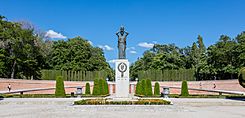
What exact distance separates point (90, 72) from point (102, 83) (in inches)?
1005

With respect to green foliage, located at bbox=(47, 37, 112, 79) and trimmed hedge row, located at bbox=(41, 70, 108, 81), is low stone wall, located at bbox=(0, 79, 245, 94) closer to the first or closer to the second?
trimmed hedge row, located at bbox=(41, 70, 108, 81)

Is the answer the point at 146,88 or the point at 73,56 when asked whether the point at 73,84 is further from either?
the point at 146,88

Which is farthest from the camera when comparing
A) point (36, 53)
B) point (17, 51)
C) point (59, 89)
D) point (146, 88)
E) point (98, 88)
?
point (36, 53)

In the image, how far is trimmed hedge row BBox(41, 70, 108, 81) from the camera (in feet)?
168

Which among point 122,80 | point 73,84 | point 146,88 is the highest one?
point 122,80

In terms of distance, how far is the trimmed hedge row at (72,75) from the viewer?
51312 mm

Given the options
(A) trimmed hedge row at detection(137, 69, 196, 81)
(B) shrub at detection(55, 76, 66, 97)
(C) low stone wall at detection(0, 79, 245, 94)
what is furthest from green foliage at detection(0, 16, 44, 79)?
(A) trimmed hedge row at detection(137, 69, 196, 81)

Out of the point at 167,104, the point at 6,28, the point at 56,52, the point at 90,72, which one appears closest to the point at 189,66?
the point at 90,72

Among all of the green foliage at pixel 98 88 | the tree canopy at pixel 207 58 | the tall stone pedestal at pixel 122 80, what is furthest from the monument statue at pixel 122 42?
the tree canopy at pixel 207 58

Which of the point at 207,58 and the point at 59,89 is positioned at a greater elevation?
the point at 207,58

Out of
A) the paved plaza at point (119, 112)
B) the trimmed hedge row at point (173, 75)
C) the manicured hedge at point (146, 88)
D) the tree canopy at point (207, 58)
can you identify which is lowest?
the paved plaza at point (119, 112)

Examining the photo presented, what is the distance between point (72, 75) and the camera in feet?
175

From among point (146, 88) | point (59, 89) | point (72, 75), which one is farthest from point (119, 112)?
point (72, 75)

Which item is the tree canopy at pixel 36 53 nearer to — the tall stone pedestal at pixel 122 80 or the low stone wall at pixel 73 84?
the low stone wall at pixel 73 84
